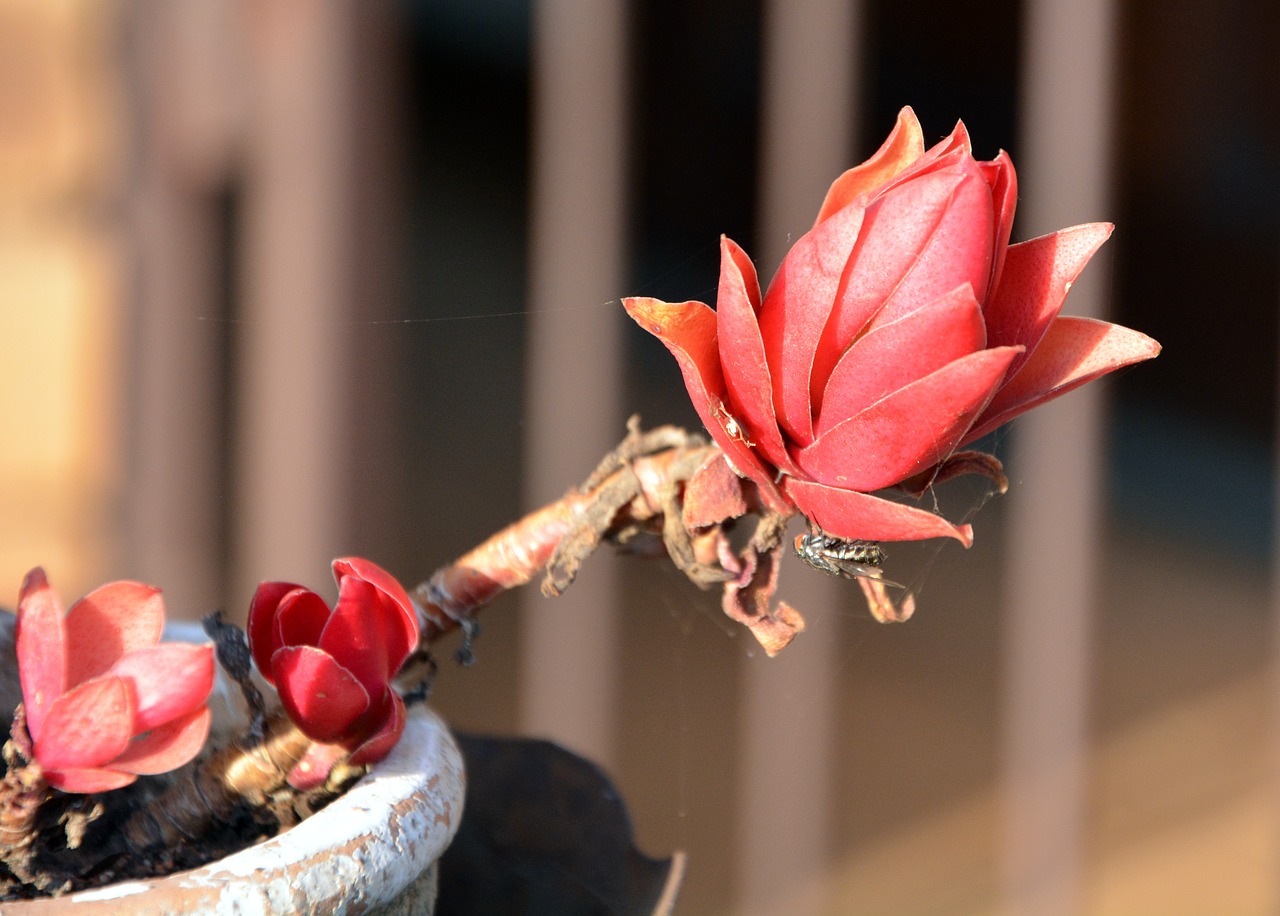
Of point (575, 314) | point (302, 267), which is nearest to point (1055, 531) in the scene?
point (575, 314)

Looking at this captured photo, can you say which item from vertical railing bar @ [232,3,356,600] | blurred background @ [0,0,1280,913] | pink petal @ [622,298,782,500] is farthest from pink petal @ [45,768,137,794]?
vertical railing bar @ [232,3,356,600]

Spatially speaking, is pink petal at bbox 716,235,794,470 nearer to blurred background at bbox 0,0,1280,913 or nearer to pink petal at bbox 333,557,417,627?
pink petal at bbox 333,557,417,627

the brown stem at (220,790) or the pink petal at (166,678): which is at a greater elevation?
the pink petal at (166,678)

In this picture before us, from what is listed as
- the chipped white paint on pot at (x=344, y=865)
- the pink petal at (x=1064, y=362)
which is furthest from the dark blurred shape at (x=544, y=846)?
the pink petal at (x=1064, y=362)

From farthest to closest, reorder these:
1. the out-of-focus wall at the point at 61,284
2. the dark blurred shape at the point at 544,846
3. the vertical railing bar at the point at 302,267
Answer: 1. the out-of-focus wall at the point at 61,284
2. the vertical railing bar at the point at 302,267
3. the dark blurred shape at the point at 544,846

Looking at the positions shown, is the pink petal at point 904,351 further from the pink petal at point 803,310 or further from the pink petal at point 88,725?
the pink petal at point 88,725

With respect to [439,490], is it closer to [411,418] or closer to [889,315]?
[411,418]

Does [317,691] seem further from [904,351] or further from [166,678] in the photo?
[904,351]
